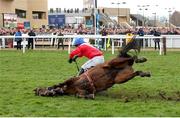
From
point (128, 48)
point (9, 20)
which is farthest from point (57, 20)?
point (128, 48)

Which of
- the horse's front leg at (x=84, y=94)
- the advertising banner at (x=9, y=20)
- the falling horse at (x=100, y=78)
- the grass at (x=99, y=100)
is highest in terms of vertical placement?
the advertising banner at (x=9, y=20)

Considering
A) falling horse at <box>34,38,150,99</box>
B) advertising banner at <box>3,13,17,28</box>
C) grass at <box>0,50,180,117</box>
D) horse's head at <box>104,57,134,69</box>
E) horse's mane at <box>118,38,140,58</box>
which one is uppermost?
advertising banner at <box>3,13,17,28</box>

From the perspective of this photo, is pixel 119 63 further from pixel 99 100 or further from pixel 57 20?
pixel 57 20

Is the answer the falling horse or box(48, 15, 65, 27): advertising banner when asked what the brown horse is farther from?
box(48, 15, 65, 27): advertising banner

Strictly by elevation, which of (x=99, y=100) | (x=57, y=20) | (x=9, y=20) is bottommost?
(x=99, y=100)

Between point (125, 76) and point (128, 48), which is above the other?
point (128, 48)

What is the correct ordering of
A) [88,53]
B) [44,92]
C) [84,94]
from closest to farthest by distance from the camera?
[84,94], [44,92], [88,53]

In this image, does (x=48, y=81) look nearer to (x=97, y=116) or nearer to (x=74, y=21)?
(x=97, y=116)

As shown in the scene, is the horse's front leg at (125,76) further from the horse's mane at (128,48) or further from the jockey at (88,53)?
the jockey at (88,53)

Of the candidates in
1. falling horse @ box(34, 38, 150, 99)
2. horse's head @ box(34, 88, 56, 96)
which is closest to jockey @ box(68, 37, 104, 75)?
falling horse @ box(34, 38, 150, 99)

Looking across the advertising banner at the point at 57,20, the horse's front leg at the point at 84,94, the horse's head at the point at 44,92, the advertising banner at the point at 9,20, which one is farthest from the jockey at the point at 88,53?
the advertising banner at the point at 57,20

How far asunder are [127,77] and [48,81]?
412cm

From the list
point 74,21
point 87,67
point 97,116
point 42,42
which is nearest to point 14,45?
point 42,42

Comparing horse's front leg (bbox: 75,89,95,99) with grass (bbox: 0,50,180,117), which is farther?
horse's front leg (bbox: 75,89,95,99)
